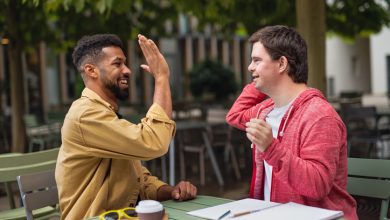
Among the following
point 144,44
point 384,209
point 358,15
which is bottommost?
point 384,209

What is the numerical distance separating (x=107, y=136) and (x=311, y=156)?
0.88 meters

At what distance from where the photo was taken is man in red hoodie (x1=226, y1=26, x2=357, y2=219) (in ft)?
6.76

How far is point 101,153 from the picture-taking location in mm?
2352

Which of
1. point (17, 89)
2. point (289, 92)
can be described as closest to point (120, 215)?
point (289, 92)

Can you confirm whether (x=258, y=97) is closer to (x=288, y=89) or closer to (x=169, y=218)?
A: (x=288, y=89)

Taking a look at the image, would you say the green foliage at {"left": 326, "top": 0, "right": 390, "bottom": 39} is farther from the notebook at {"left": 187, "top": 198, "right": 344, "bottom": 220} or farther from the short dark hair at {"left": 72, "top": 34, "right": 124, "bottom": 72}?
the notebook at {"left": 187, "top": 198, "right": 344, "bottom": 220}

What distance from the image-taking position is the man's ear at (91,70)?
8.45ft

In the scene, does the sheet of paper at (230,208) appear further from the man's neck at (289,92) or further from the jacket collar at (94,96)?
the jacket collar at (94,96)

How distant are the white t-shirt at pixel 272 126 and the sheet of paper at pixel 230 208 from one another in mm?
192

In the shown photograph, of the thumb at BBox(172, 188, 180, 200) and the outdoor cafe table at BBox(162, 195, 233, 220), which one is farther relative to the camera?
the thumb at BBox(172, 188, 180, 200)

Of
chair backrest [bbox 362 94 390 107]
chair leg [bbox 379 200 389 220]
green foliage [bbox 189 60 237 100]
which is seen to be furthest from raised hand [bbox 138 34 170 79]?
chair backrest [bbox 362 94 390 107]

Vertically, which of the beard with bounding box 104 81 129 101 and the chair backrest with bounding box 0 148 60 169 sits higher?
the beard with bounding box 104 81 129 101

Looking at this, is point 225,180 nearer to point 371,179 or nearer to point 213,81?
point 371,179

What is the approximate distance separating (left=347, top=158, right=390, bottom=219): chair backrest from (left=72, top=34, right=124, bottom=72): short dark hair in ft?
4.86
